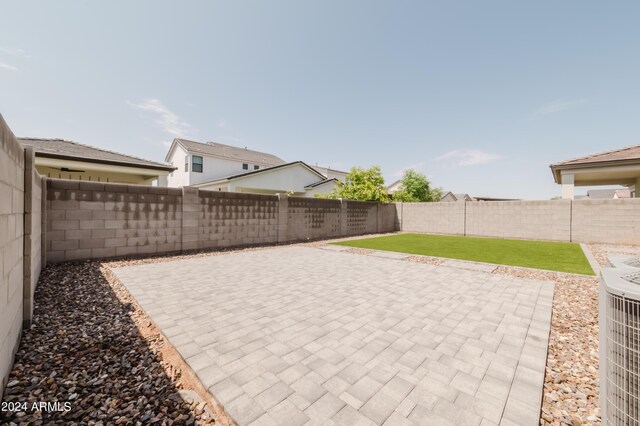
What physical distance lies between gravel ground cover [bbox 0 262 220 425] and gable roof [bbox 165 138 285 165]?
19.7 metres

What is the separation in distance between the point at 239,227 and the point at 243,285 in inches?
214

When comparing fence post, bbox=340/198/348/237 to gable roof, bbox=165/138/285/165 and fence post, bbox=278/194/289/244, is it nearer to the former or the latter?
fence post, bbox=278/194/289/244

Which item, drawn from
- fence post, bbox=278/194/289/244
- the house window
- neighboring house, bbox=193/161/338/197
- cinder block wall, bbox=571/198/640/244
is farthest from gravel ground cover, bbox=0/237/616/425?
the house window

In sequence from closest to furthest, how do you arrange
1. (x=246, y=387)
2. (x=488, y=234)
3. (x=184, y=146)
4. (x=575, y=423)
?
(x=575, y=423), (x=246, y=387), (x=488, y=234), (x=184, y=146)

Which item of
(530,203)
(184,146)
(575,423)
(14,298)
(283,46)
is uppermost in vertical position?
(283,46)

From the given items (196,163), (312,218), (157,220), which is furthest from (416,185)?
(157,220)

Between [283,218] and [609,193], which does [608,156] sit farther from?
[609,193]

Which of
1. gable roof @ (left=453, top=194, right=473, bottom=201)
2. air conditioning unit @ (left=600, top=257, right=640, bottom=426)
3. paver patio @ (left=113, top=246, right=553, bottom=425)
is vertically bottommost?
paver patio @ (left=113, top=246, right=553, bottom=425)

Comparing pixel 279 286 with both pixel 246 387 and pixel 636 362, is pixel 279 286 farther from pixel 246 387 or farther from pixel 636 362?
pixel 636 362

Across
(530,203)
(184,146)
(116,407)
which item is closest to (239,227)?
(116,407)

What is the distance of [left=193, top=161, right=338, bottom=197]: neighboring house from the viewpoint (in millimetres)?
19620

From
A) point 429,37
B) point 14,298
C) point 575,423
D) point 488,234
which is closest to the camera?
point 575,423

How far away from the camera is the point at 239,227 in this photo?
401 inches

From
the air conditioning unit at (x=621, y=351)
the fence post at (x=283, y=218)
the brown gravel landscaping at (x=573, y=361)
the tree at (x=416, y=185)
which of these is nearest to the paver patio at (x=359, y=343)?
the brown gravel landscaping at (x=573, y=361)
